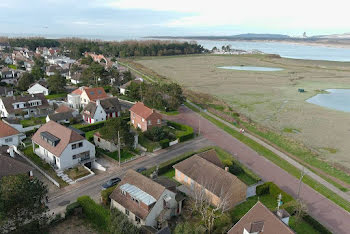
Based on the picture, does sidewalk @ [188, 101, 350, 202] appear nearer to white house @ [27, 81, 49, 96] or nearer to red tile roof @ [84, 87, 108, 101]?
red tile roof @ [84, 87, 108, 101]

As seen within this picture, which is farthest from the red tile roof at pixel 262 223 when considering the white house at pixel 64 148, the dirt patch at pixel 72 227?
the white house at pixel 64 148

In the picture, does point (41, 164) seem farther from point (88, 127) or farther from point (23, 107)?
point (23, 107)

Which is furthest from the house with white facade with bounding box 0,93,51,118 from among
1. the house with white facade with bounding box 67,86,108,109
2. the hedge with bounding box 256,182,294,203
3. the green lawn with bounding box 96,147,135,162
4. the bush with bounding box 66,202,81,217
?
the hedge with bounding box 256,182,294,203

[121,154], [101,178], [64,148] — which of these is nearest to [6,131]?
[64,148]

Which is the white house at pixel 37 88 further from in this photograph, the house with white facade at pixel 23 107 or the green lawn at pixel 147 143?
the green lawn at pixel 147 143

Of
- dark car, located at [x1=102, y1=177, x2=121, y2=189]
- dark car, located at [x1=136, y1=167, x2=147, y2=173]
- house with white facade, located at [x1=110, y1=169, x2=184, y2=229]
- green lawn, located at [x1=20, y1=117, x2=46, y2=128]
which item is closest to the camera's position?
house with white facade, located at [x1=110, y1=169, x2=184, y2=229]

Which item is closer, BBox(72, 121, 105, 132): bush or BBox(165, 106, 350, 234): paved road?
BBox(165, 106, 350, 234): paved road

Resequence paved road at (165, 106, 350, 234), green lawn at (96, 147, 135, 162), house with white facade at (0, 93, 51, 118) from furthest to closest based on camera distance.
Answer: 1. house with white facade at (0, 93, 51, 118)
2. green lawn at (96, 147, 135, 162)
3. paved road at (165, 106, 350, 234)
